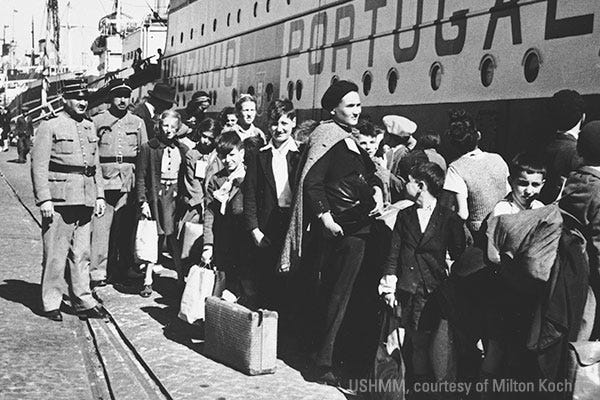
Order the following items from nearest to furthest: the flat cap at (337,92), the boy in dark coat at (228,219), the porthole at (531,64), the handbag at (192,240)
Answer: the flat cap at (337,92)
the porthole at (531,64)
the boy in dark coat at (228,219)
the handbag at (192,240)

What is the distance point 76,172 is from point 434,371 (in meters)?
4.00

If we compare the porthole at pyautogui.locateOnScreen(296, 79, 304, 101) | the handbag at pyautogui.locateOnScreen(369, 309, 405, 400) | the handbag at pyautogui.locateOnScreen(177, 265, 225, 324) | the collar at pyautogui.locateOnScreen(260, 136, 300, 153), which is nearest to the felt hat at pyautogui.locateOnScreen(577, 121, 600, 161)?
the handbag at pyautogui.locateOnScreen(369, 309, 405, 400)

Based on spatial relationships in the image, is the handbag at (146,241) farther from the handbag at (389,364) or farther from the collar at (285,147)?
the handbag at (389,364)

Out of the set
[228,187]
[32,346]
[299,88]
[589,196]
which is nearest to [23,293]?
[32,346]

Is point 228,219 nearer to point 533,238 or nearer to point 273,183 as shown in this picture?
point 273,183

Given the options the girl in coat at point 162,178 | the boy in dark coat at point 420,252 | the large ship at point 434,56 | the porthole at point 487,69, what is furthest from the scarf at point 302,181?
the girl in coat at point 162,178

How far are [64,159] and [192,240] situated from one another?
4.54ft

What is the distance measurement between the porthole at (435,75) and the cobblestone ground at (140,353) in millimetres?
3268

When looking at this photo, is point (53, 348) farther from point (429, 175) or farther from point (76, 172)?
point (429, 175)

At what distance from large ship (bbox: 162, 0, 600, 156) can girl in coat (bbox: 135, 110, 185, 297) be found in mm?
2350

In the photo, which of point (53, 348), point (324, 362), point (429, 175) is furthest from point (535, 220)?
point (53, 348)

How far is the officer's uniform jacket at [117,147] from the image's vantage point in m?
9.47

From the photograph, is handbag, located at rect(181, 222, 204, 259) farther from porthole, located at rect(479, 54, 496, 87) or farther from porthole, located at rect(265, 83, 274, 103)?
porthole, located at rect(265, 83, 274, 103)

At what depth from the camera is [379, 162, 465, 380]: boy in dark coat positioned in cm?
559
